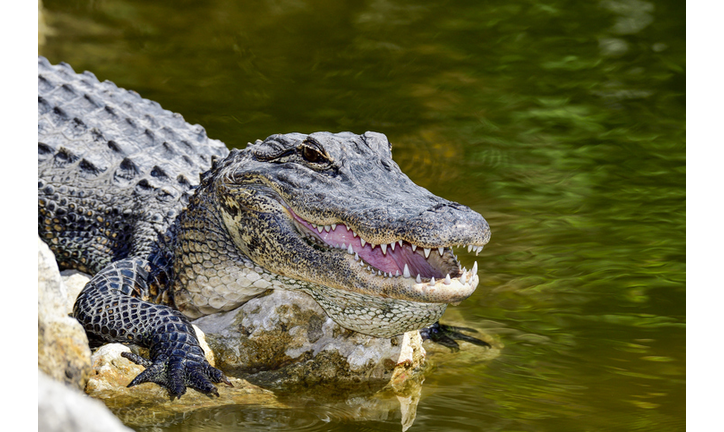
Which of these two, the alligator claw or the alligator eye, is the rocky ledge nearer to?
the alligator claw

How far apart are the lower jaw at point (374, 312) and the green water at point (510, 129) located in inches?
12.5

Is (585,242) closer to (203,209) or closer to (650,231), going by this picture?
(650,231)

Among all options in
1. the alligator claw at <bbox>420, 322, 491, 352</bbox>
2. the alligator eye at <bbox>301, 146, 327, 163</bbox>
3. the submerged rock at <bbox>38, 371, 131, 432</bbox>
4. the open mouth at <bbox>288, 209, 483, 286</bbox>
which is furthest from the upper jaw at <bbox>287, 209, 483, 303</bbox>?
the submerged rock at <bbox>38, 371, 131, 432</bbox>

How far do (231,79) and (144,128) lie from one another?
308cm

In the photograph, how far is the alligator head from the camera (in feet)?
8.36

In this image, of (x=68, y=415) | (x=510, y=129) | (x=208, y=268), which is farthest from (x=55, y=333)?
(x=510, y=129)

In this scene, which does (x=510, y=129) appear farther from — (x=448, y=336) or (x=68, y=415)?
(x=68, y=415)

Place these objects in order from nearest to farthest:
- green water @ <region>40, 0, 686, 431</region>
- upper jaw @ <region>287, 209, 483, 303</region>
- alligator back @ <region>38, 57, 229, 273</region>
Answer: upper jaw @ <region>287, 209, 483, 303</region>
green water @ <region>40, 0, 686, 431</region>
alligator back @ <region>38, 57, 229, 273</region>

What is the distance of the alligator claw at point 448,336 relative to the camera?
3.66 metres

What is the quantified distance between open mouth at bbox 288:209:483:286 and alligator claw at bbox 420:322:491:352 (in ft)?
3.30

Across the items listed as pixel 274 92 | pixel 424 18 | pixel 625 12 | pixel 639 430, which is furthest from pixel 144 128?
pixel 625 12

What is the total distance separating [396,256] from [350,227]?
0.71 feet

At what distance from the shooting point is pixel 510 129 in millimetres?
6379

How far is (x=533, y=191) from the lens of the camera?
5594 millimetres
